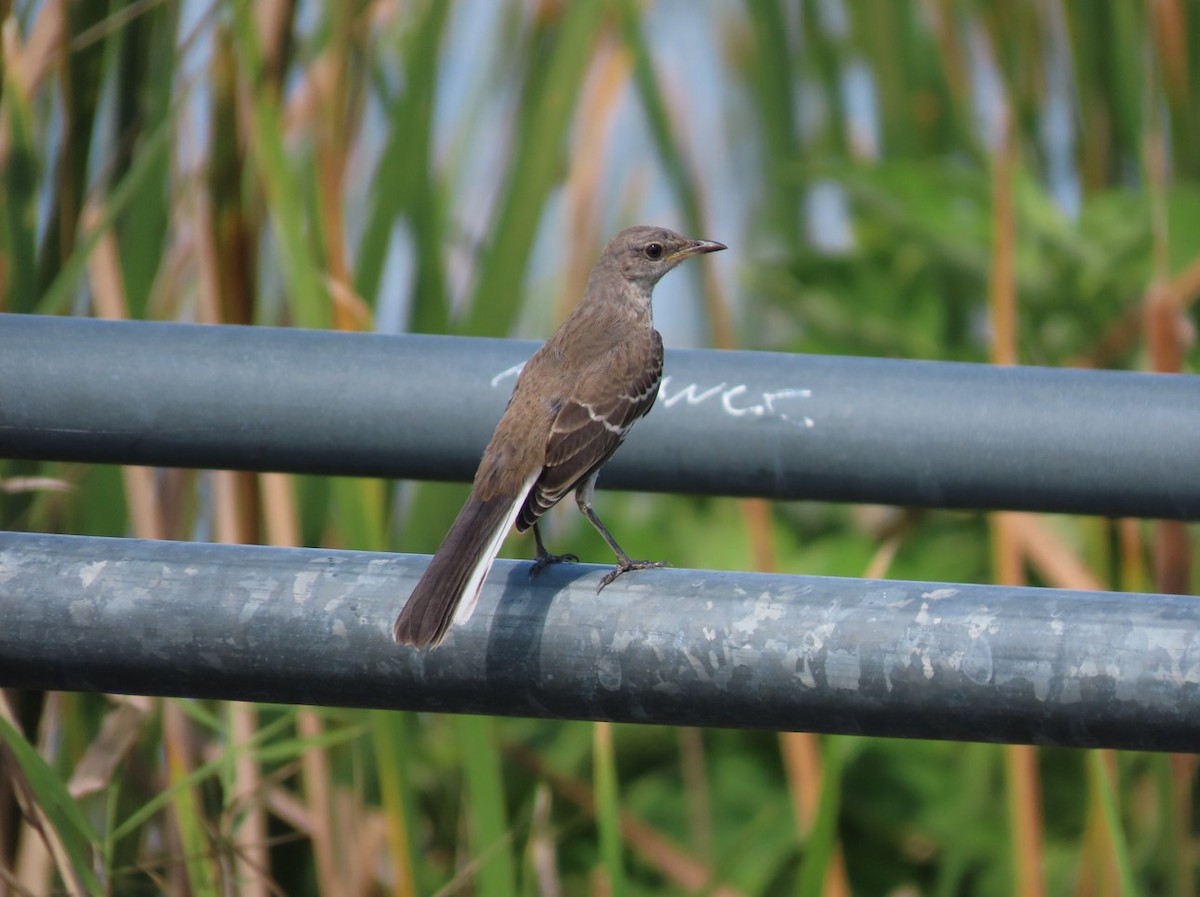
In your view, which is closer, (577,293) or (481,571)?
(481,571)

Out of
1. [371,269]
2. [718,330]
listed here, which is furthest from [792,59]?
[371,269]

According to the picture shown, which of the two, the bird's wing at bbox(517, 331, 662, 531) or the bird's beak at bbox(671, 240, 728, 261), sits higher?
the bird's beak at bbox(671, 240, 728, 261)

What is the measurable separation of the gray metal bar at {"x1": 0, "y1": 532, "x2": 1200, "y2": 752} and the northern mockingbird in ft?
0.14

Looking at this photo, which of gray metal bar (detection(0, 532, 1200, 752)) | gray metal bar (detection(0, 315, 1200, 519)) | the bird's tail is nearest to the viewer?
gray metal bar (detection(0, 532, 1200, 752))

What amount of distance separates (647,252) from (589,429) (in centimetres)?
98

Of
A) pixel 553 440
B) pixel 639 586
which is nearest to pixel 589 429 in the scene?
pixel 553 440

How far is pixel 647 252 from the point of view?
3.39 meters

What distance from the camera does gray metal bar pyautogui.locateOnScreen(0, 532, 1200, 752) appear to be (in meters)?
1.40

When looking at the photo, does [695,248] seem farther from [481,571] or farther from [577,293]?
[481,571]

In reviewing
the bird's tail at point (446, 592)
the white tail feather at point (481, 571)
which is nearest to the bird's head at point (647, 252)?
the white tail feather at point (481, 571)

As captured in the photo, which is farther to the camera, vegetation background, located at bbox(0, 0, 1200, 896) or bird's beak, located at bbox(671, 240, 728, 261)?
bird's beak, located at bbox(671, 240, 728, 261)

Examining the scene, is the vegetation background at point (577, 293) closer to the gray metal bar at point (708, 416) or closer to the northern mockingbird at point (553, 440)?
the northern mockingbird at point (553, 440)

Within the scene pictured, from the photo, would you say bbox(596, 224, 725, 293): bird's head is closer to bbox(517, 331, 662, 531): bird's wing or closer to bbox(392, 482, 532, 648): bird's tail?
bbox(517, 331, 662, 531): bird's wing

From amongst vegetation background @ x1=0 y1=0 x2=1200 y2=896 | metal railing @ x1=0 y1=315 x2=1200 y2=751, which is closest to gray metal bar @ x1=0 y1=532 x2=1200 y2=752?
metal railing @ x1=0 y1=315 x2=1200 y2=751
